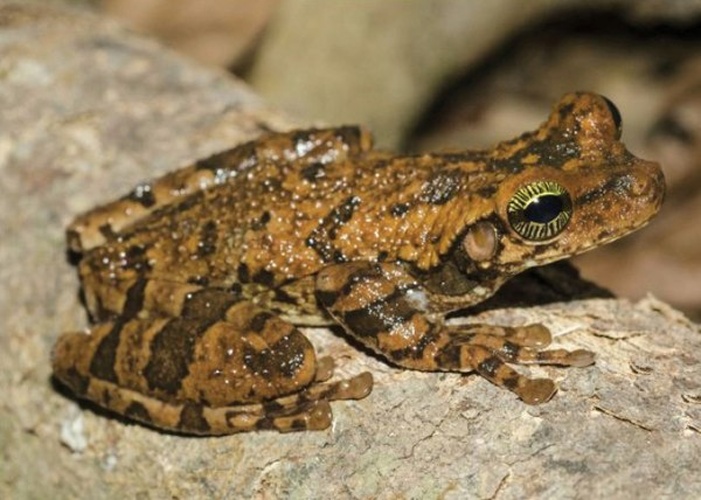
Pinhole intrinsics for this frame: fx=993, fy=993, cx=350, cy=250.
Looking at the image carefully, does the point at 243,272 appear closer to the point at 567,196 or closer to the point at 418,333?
the point at 418,333

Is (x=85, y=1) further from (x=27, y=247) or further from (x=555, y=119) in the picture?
(x=555, y=119)

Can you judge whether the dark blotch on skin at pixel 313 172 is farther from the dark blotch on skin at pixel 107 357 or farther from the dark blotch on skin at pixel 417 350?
the dark blotch on skin at pixel 107 357

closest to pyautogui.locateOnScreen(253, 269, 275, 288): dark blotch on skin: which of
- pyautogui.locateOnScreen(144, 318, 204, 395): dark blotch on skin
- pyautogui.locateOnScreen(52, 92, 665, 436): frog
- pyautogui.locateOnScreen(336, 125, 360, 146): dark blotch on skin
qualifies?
pyautogui.locateOnScreen(52, 92, 665, 436): frog

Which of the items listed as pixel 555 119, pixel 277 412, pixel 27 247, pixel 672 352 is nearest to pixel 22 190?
pixel 27 247

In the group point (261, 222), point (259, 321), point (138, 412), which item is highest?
point (261, 222)

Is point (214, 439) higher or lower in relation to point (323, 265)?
lower

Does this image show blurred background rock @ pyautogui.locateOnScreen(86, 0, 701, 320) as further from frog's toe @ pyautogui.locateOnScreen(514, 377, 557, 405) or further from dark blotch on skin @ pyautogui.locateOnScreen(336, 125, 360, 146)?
frog's toe @ pyautogui.locateOnScreen(514, 377, 557, 405)

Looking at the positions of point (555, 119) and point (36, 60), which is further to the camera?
point (36, 60)

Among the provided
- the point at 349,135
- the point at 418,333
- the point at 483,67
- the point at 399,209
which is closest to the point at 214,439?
the point at 418,333
